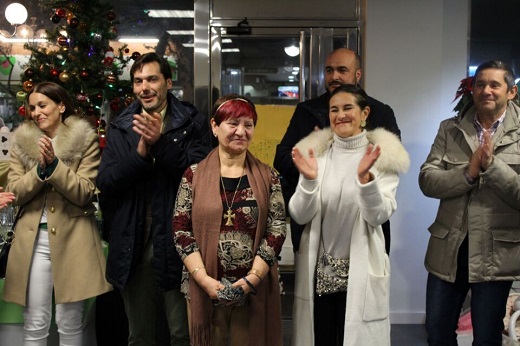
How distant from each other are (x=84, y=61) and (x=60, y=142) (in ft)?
5.17

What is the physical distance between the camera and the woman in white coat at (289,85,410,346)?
242 centimetres

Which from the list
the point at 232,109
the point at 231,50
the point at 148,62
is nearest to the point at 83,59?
the point at 231,50

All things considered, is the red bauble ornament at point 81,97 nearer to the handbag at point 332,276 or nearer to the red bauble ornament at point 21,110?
the red bauble ornament at point 21,110

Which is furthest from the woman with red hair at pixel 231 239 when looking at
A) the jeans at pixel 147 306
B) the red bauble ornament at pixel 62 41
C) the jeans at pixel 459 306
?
the red bauble ornament at pixel 62 41

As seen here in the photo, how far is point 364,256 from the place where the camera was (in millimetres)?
2424

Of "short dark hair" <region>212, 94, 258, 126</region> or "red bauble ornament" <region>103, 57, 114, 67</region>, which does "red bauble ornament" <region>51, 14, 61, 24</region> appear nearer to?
"red bauble ornament" <region>103, 57, 114, 67</region>

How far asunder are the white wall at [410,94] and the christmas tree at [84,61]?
6.17 ft

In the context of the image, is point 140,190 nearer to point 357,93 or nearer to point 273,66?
point 357,93

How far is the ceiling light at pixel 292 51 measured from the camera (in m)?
4.38

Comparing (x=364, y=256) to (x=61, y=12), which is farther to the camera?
(x=61, y=12)

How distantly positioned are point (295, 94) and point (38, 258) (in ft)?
7.85

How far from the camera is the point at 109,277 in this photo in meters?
2.68

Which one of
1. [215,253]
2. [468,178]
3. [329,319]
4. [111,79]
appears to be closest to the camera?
[215,253]

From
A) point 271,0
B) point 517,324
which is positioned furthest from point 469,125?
point 271,0
